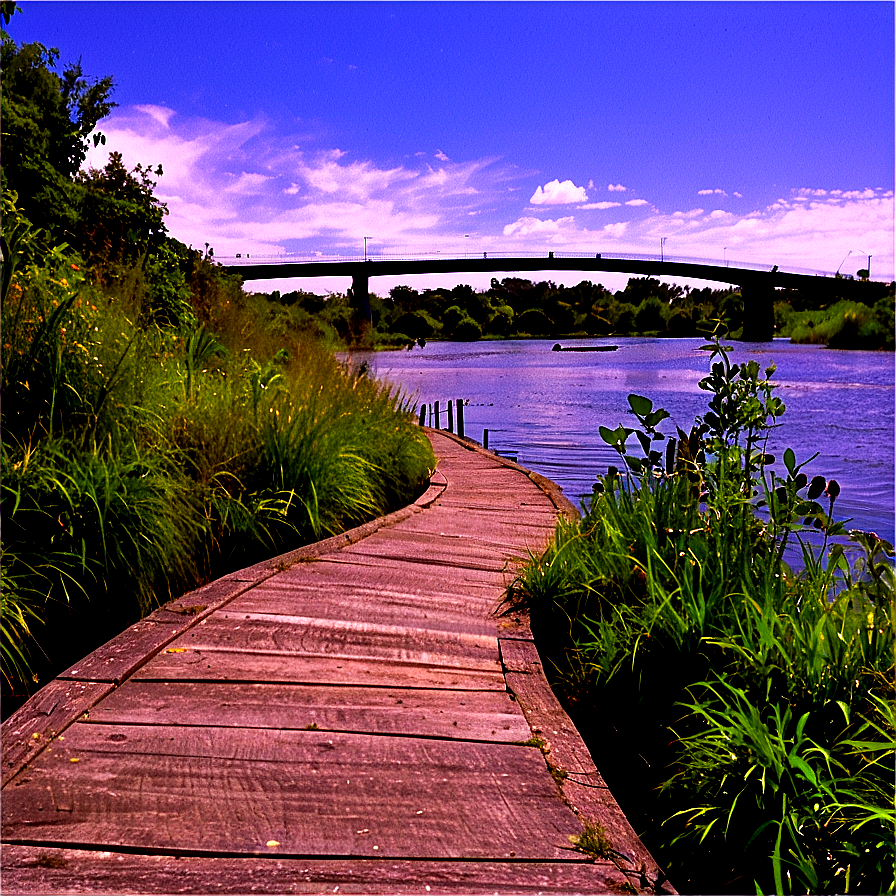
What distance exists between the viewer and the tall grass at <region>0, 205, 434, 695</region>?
316 centimetres

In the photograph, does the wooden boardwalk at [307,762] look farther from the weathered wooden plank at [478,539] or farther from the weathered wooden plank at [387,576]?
the weathered wooden plank at [478,539]

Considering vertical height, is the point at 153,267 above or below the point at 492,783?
above

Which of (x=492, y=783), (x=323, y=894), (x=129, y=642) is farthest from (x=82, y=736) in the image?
(x=492, y=783)

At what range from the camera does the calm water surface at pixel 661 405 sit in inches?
484

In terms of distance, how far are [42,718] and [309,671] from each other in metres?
0.80

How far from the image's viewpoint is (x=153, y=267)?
8336mm

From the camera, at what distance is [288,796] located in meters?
1.80

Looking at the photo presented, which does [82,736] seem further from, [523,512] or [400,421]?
[400,421]

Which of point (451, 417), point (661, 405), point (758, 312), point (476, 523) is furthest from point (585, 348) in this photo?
point (476, 523)

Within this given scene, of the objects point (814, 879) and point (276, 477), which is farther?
point (276, 477)

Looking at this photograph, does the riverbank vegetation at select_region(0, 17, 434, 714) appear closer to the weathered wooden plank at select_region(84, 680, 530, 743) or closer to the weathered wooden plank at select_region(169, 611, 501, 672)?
the weathered wooden plank at select_region(169, 611, 501, 672)

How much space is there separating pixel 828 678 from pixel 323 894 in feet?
5.10

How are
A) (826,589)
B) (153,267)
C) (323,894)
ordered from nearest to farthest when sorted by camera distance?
(323,894) < (826,589) < (153,267)

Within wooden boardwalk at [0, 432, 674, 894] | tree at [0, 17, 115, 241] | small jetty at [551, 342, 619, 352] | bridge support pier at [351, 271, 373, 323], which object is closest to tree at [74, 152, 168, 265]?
tree at [0, 17, 115, 241]
